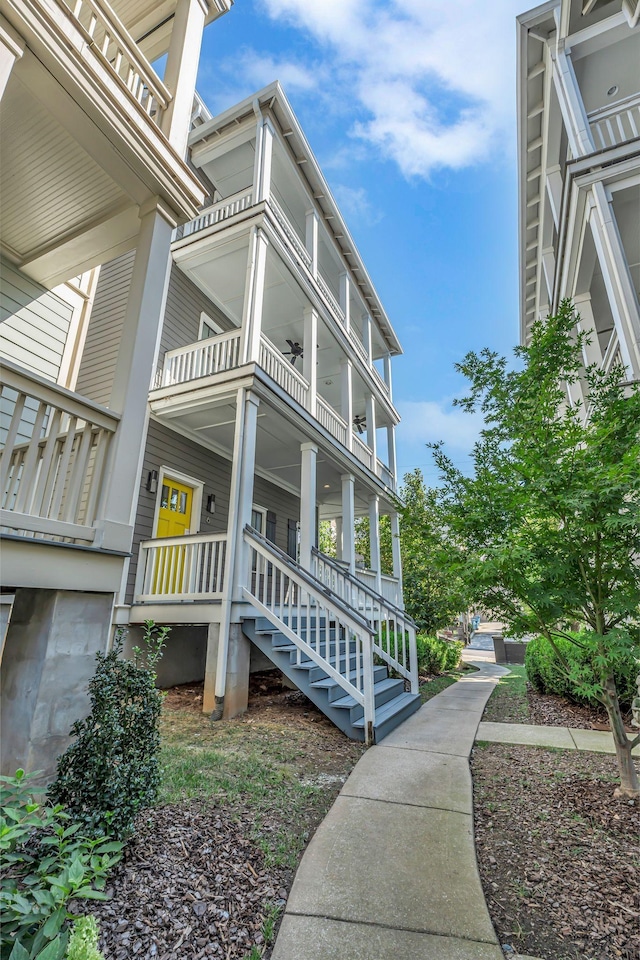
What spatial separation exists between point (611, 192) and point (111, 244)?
725 centimetres

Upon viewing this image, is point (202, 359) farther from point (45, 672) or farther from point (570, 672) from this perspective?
point (570, 672)

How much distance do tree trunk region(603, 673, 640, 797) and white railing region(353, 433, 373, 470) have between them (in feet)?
26.4

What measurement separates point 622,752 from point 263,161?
10.2 meters

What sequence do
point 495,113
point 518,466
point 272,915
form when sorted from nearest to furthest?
point 272,915, point 518,466, point 495,113

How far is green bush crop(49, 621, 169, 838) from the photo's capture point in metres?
2.25

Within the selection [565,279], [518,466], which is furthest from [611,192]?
[518,466]

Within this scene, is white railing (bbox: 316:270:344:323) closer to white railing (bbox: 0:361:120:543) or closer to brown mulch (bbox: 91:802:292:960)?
white railing (bbox: 0:361:120:543)

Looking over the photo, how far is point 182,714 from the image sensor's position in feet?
18.5

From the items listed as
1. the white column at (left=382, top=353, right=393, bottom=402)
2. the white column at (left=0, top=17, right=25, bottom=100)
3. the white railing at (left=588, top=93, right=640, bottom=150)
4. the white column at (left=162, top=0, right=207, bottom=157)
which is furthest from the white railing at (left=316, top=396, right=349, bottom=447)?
the white column at (left=0, top=17, right=25, bottom=100)

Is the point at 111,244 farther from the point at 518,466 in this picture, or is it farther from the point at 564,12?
the point at 564,12

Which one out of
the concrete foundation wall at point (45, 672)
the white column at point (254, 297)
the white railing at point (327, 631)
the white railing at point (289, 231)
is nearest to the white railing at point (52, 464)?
the concrete foundation wall at point (45, 672)

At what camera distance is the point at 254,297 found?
24.4 feet

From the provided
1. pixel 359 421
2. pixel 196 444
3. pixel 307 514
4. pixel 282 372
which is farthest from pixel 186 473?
pixel 359 421

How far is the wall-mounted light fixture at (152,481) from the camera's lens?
770cm
